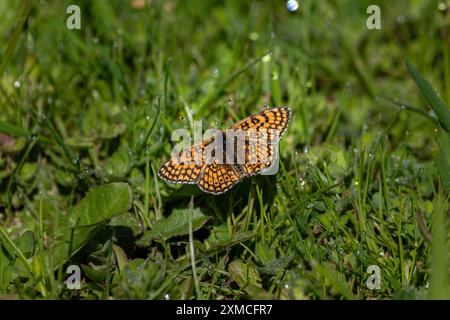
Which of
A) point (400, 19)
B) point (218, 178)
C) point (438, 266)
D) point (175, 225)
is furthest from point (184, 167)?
point (400, 19)

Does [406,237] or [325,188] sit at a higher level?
[325,188]

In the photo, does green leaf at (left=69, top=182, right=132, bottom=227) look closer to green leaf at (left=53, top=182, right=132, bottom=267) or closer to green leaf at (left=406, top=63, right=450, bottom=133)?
green leaf at (left=53, top=182, right=132, bottom=267)

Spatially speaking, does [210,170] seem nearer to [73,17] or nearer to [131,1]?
[73,17]

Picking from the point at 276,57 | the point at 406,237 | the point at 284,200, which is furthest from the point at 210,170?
the point at 276,57

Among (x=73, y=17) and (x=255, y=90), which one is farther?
(x=73, y=17)

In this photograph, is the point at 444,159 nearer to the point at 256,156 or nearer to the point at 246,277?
the point at 256,156

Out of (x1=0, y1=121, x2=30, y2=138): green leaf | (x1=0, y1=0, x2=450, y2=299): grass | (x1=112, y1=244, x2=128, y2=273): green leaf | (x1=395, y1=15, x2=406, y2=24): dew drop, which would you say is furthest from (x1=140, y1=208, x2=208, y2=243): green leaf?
(x1=395, y1=15, x2=406, y2=24): dew drop
